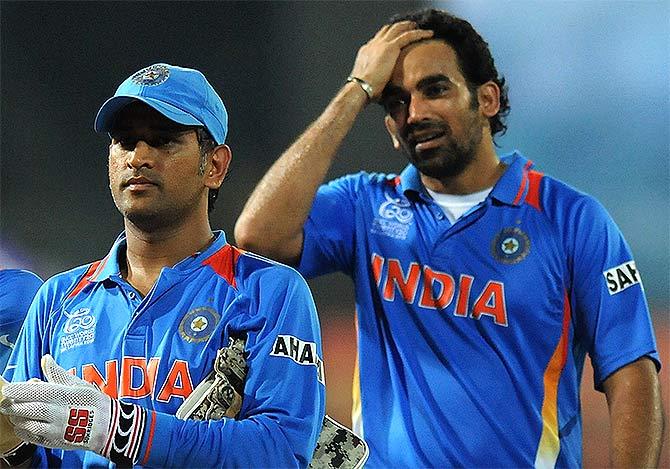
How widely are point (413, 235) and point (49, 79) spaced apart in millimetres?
3380

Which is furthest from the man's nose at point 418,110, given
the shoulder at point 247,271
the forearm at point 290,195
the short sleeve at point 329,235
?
the shoulder at point 247,271

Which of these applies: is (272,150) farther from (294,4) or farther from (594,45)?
(594,45)

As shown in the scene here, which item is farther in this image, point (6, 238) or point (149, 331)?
point (6, 238)

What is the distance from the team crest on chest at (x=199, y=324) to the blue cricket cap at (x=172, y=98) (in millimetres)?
364

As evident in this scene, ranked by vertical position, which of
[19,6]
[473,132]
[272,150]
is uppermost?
[19,6]

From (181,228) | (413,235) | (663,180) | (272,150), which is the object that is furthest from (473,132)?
(663,180)

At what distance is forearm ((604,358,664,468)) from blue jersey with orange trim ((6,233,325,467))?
0.86 m

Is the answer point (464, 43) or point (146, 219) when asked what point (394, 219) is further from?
point (146, 219)

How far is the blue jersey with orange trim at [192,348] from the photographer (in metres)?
1.84

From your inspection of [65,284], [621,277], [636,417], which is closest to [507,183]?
[621,277]

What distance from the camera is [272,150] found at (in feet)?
18.4

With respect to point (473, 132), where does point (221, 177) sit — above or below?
below

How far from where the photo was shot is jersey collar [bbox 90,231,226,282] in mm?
2096

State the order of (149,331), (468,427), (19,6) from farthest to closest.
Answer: (19,6) → (468,427) → (149,331)
